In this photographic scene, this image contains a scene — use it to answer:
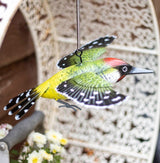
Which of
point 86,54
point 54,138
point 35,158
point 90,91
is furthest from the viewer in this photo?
point 54,138

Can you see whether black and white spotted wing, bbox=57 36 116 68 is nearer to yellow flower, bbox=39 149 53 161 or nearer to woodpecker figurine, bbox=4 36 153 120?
woodpecker figurine, bbox=4 36 153 120

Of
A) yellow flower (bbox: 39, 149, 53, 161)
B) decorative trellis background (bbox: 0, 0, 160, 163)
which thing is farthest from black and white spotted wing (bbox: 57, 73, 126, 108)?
decorative trellis background (bbox: 0, 0, 160, 163)

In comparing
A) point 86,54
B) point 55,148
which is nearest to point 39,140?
point 55,148

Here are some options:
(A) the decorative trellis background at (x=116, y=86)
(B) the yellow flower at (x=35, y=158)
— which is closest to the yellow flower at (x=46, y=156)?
(B) the yellow flower at (x=35, y=158)

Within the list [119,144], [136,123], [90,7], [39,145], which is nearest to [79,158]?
[119,144]

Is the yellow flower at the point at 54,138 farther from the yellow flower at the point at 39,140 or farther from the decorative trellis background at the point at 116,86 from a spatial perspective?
the decorative trellis background at the point at 116,86

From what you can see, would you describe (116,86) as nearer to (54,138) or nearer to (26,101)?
(54,138)

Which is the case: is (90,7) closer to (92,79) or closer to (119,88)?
(119,88)
